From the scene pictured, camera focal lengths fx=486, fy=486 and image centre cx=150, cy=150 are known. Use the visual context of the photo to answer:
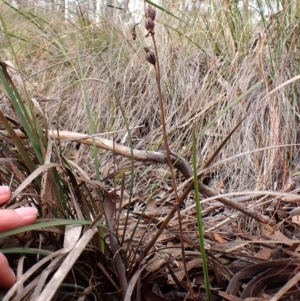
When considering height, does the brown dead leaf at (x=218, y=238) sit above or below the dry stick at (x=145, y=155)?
below

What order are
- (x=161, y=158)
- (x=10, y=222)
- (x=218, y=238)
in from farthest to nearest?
1. (x=218, y=238)
2. (x=161, y=158)
3. (x=10, y=222)

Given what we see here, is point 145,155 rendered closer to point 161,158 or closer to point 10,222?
point 161,158

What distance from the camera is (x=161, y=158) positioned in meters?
0.87

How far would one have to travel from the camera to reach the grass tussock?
711mm

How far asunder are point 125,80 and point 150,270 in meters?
1.23

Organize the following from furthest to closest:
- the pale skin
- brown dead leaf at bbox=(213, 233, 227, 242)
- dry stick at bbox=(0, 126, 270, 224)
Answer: brown dead leaf at bbox=(213, 233, 227, 242)
dry stick at bbox=(0, 126, 270, 224)
the pale skin

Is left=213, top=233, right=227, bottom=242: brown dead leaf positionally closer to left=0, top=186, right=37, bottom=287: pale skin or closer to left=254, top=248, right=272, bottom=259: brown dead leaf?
left=254, top=248, right=272, bottom=259: brown dead leaf

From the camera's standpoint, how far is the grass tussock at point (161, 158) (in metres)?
0.71

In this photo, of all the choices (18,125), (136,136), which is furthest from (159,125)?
(18,125)

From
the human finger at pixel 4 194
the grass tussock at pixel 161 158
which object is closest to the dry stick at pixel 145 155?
the grass tussock at pixel 161 158

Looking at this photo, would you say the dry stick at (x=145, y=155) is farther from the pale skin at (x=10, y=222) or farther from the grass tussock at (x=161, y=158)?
the pale skin at (x=10, y=222)

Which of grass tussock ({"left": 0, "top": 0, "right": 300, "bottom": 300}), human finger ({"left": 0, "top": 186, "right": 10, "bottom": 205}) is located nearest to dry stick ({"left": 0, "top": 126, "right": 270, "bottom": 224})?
grass tussock ({"left": 0, "top": 0, "right": 300, "bottom": 300})

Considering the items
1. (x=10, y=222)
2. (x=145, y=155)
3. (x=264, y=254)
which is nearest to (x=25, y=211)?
(x=10, y=222)

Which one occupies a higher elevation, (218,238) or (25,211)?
(25,211)
